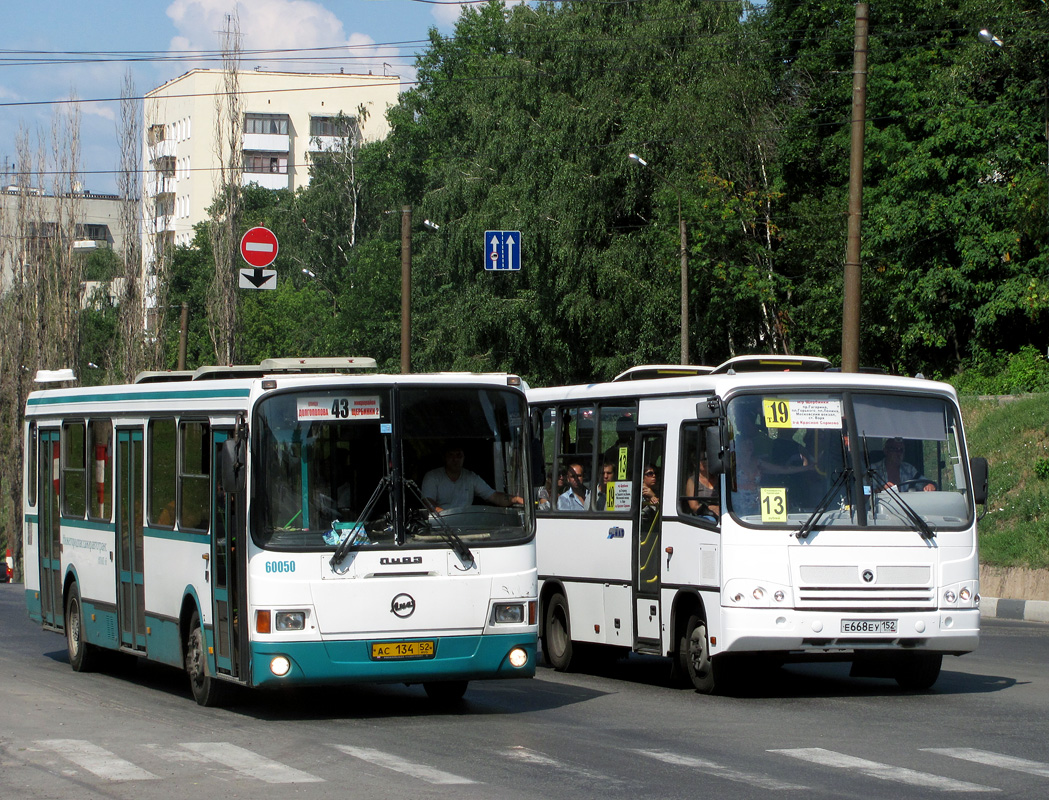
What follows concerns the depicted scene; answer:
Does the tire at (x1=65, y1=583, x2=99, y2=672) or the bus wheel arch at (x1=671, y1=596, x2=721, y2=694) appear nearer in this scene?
the bus wheel arch at (x1=671, y1=596, x2=721, y2=694)

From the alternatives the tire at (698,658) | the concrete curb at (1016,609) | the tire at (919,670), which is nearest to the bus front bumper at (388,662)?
the tire at (698,658)

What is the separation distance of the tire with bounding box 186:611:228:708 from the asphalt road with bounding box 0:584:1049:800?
18 centimetres

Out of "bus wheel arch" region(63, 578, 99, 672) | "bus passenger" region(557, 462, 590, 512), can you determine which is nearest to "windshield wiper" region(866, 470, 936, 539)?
"bus passenger" region(557, 462, 590, 512)

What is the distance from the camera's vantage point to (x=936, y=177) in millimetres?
38375

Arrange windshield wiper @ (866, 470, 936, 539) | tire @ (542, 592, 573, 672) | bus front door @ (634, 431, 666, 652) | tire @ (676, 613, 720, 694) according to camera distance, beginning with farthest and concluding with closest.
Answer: tire @ (542, 592, 573, 672) < bus front door @ (634, 431, 666, 652) < tire @ (676, 613, 720, 694) < windshield wiper @ (866, 470, 936, 539)

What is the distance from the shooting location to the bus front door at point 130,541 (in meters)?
14.4

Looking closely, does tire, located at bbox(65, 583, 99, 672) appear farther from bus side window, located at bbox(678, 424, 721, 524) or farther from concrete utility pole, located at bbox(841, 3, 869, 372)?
concrete utility pole, located at bbox(841, 3, 869, 372)

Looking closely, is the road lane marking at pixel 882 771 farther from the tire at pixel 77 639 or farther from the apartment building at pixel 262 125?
the apartment building at pixel 262 125

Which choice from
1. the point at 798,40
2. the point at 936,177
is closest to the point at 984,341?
the point at 936,177

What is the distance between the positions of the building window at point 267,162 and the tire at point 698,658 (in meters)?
104

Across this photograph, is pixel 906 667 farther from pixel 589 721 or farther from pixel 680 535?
pixel 589 721

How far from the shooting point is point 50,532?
17.2 metres

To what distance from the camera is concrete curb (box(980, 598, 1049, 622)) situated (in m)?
21.9

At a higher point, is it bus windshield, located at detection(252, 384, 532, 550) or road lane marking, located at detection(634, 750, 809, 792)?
bus windshield, located at detection(252, 384, 532, 550)
